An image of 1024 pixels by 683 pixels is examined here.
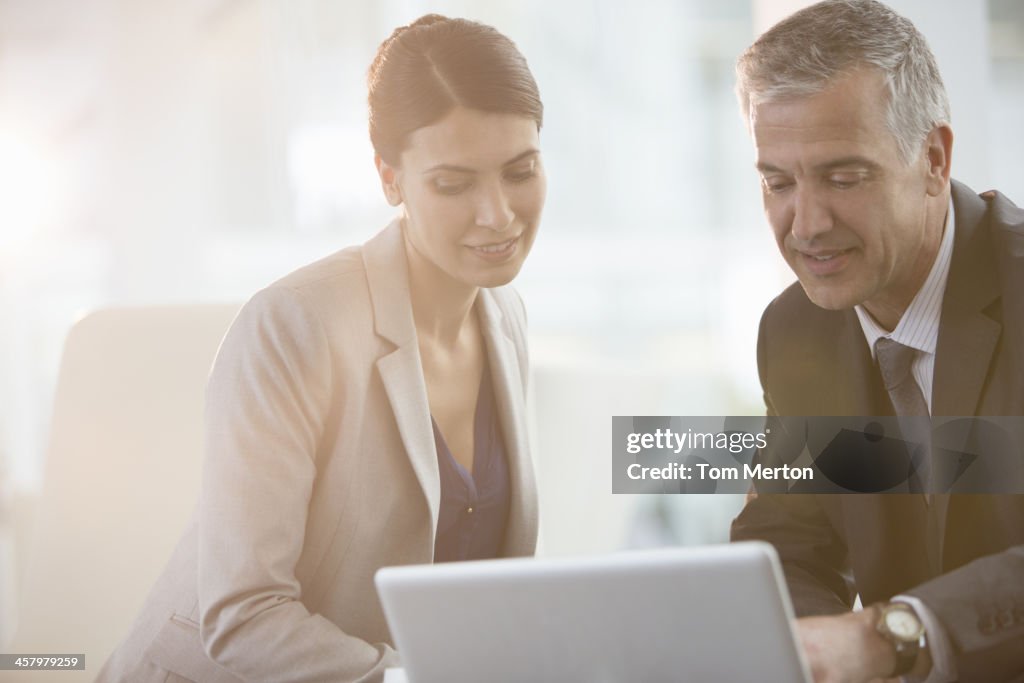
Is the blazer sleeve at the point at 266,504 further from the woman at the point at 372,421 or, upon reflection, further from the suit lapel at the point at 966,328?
the suit lapel at the point at 966,328

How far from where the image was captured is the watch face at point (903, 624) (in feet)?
3.64

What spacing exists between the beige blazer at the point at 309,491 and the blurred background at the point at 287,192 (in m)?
0.44

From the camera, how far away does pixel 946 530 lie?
4.69 feet

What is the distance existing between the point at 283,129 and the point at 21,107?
56cm

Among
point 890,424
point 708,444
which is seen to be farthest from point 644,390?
point 890,424

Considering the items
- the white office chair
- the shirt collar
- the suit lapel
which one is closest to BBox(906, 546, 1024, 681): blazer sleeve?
the suit lapel

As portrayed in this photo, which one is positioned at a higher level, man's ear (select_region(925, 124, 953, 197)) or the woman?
man's ear (select_region(925, 124, 953, 197))

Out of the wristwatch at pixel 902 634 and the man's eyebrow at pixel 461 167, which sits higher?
the man's eyebrow at pixel 461 167

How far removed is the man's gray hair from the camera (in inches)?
55.7

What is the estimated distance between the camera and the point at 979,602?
1.17 m

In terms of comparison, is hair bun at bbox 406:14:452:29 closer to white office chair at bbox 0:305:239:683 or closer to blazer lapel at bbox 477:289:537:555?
blazer lapel at bbox 477:289:537:555

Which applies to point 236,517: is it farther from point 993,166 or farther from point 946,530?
point 993,166

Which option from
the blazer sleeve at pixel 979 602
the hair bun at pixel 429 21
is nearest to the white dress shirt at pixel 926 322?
the blazer sleeve at pixel 979 602

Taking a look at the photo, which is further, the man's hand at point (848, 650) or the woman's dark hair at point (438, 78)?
the woman's dark hair at point (438, 78)
